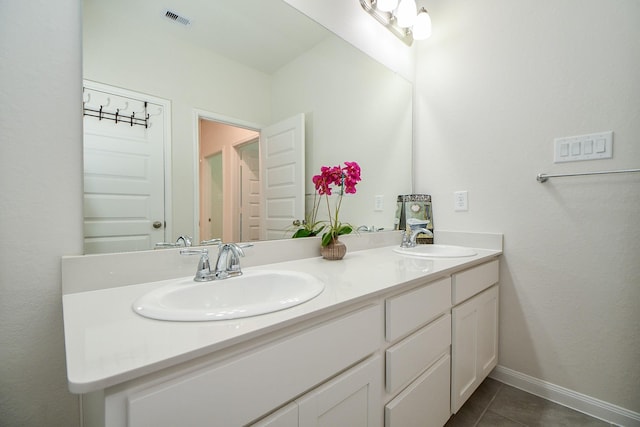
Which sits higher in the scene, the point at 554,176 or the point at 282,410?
the point at 554,176

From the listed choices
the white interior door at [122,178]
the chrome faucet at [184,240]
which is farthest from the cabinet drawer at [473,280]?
the white interior door at [122,178]

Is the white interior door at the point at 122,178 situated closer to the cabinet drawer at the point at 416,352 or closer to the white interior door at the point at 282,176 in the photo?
the white interior door at the point at 282,176

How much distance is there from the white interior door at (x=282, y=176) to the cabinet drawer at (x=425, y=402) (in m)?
0.73

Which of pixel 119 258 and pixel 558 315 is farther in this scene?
pixel 558 315

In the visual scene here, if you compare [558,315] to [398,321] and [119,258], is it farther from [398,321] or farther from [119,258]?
[119,258]

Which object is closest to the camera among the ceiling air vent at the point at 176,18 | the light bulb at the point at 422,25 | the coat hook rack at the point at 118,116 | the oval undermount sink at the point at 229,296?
the oval undermount sink at the point at 229,296

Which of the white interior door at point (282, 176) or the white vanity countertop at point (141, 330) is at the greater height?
the white interior door at point (282, 176)

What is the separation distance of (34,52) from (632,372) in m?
2.36

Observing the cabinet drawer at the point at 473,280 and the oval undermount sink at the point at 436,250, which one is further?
the oval undermount sink at the point at 436,250

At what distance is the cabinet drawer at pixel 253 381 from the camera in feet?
1.42

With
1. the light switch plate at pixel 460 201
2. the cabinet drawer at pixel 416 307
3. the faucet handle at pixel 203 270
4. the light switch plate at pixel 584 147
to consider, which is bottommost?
the cabinet drawer at pixel 416 307

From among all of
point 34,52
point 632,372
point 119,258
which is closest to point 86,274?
point 119,258

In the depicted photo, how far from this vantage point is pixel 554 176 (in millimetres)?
1322

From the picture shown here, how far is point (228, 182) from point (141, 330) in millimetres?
653
